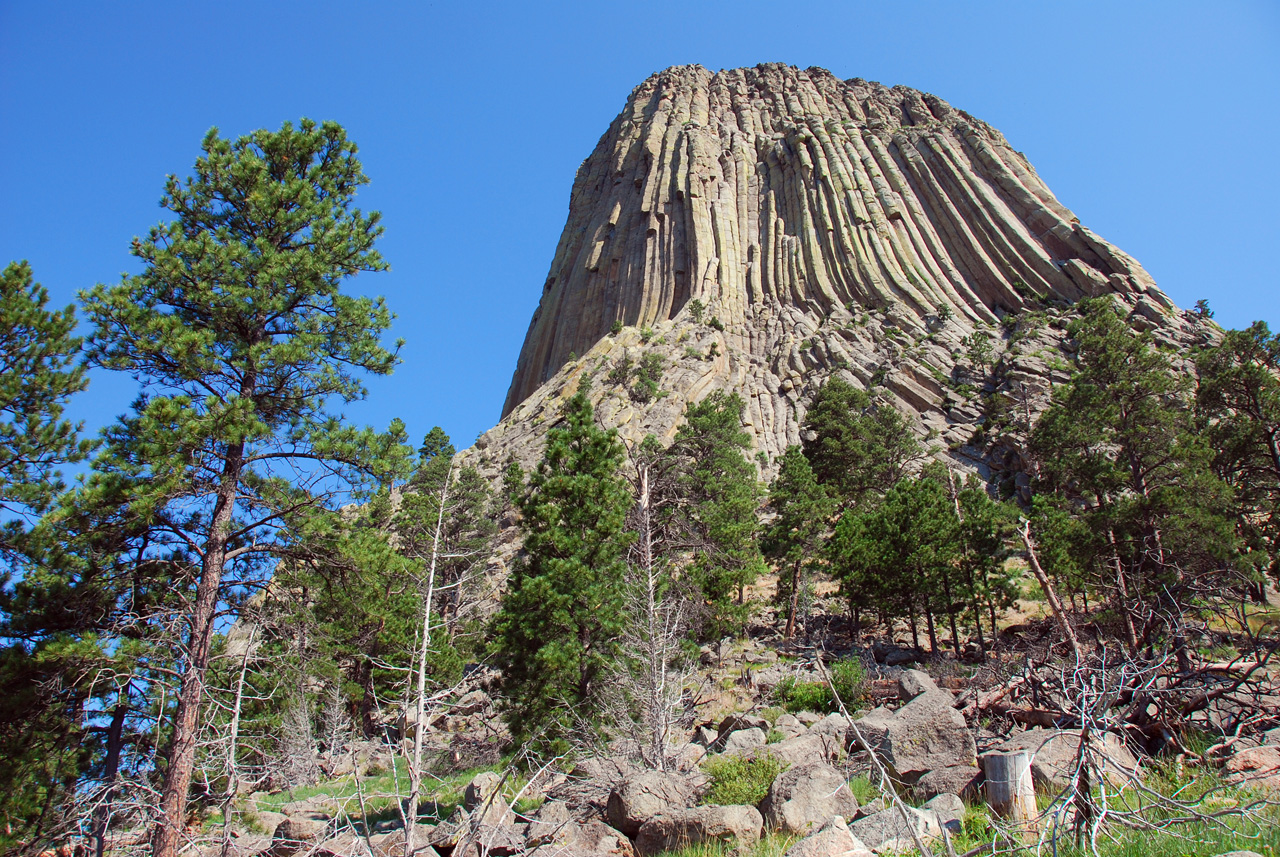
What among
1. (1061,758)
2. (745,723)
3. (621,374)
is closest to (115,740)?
(745,723)

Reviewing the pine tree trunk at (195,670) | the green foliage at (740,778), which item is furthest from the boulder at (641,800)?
the pine tree trunk at (195,670)

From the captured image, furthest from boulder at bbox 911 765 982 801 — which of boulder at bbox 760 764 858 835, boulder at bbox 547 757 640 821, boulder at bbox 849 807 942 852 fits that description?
boulder at bbox 547 757 640 821

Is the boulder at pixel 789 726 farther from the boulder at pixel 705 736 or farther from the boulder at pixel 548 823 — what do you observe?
the boulder at pixel 548 823

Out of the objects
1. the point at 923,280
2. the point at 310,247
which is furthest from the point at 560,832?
the point at 923,280

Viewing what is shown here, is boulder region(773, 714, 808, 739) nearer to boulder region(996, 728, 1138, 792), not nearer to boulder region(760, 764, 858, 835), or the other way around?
boulder region(760, 764, 858, 835)

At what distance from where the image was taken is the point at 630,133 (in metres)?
86.5

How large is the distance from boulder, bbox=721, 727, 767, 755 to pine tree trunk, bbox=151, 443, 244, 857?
7923 mm

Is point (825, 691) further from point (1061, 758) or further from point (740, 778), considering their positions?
point (1061, 758)

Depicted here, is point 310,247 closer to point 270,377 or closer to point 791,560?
point 270,377

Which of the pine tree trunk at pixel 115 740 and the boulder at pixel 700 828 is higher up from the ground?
the pine tree trunk at pixel 115 740

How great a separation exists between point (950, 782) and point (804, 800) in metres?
1.89

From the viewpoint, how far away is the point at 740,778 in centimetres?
1057

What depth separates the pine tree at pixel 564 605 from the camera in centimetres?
1642

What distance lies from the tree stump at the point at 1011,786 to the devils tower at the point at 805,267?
36.8 m
